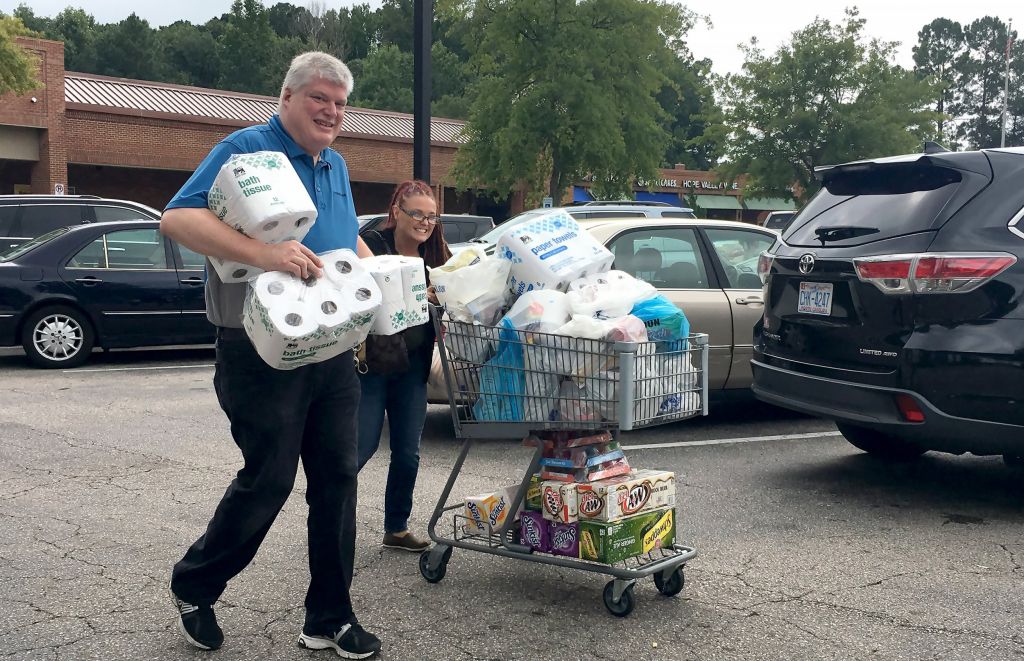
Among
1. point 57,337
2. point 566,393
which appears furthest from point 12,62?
point 566,393

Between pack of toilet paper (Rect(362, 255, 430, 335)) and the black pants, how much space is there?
238 millimetres

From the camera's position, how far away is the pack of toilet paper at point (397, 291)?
347 centimetres

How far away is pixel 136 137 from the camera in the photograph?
34.2 metres

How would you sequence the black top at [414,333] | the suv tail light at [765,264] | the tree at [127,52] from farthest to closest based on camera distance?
the tree at [127,52] → the suv tail light at [765,264] → the black top at [414,333]

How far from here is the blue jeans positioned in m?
4.66

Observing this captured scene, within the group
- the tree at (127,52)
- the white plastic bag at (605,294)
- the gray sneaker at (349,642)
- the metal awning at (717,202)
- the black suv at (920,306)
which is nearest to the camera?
the gray sneaker at (349,642)

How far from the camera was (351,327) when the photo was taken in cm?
322

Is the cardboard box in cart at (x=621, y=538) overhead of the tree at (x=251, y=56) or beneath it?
beneath

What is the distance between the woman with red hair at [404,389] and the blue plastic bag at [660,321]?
3.43 feet

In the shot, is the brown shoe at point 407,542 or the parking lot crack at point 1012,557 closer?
the parking lot crack at point 1012,557

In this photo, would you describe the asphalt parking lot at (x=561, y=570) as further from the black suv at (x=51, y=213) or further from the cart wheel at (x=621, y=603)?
the black suv at (x=51, y=213)

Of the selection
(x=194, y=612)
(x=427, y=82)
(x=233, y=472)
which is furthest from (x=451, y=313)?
(x=427, y=82)

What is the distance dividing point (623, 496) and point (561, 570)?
2.20 feet

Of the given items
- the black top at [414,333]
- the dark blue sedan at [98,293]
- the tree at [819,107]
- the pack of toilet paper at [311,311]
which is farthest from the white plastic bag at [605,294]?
the tree at [819,107]
